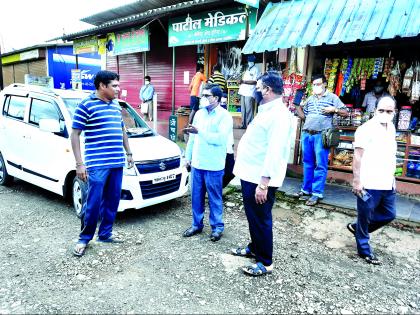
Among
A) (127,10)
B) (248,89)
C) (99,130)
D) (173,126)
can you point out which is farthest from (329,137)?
(127,10)

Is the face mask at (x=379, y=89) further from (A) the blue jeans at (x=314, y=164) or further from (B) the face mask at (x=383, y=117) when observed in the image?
(B) the face mask at (x=383, y=117)

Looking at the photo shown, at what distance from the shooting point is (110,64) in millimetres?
13172

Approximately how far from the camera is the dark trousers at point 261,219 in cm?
319

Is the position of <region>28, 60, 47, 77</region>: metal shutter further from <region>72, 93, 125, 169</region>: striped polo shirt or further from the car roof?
Result: <region>72, 93, 125, 169</region>: striped polo shirt

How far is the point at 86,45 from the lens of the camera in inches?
489

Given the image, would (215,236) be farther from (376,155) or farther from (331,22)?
(331,22)

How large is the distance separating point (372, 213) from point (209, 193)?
1.92m

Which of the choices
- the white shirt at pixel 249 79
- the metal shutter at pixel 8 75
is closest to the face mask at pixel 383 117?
the white shirt at pixel 249 79

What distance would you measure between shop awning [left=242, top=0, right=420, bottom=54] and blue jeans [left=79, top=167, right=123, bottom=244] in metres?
3.75

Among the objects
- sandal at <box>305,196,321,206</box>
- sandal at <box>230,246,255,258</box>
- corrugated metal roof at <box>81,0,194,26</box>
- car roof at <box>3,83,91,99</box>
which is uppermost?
corrugated metal roof at <box>81,0,194,26</box>

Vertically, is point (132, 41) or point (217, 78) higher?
point (132, 41)

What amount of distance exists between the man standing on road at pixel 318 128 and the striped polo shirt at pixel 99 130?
3209mm

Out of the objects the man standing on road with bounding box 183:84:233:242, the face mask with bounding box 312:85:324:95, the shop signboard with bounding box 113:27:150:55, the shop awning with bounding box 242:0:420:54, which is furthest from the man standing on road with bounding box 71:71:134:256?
the shop signboard with bounding box 113:27:150:55

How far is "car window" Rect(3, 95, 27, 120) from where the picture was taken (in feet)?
18.7
